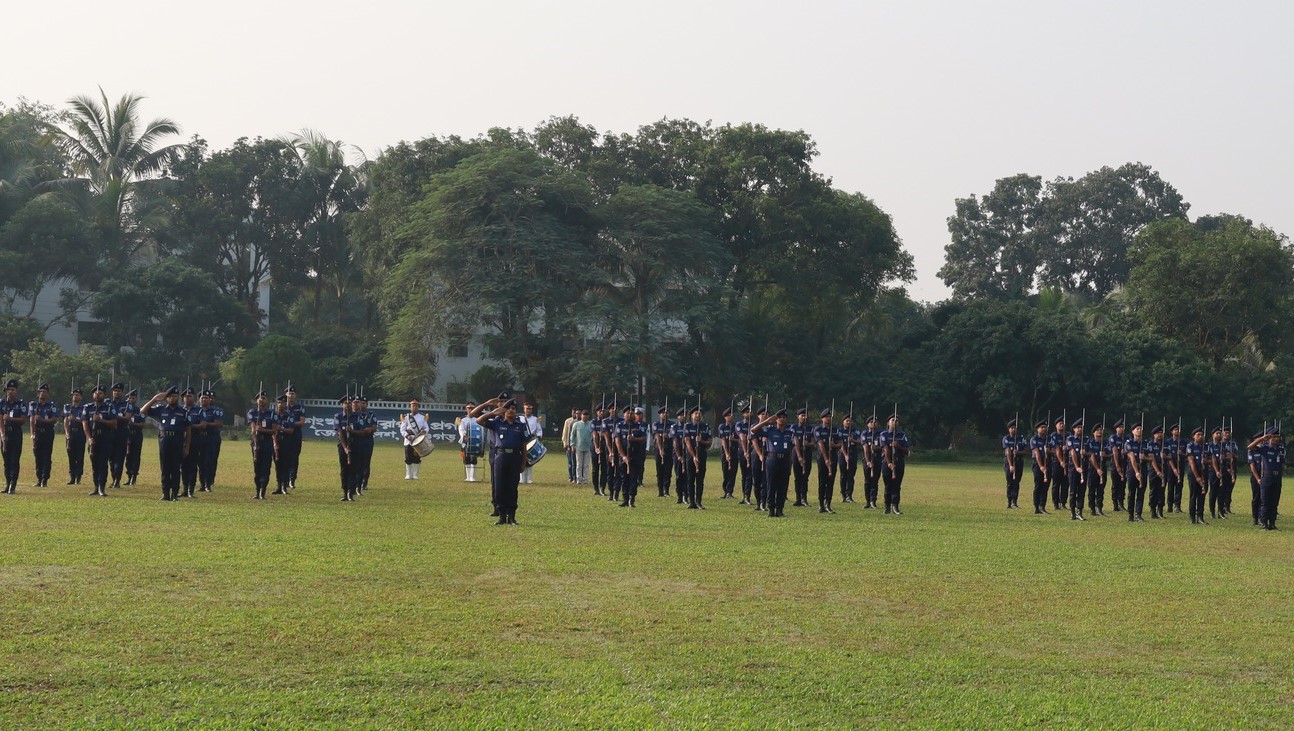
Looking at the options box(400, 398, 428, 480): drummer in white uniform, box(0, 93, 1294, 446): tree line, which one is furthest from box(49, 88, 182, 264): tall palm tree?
box(400, 398, 428, 480): drummer in white uniform

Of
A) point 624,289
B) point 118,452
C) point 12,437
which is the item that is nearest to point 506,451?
point 118,452

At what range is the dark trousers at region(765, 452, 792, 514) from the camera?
774 inches

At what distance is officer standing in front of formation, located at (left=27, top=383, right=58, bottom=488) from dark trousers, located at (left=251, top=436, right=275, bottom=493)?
3131 millimetres

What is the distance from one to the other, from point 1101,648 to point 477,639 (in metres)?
4.25

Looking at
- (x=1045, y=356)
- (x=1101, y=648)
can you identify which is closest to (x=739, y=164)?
(x=1045, y=356)

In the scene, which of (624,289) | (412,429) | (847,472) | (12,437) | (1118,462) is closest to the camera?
(12,437)

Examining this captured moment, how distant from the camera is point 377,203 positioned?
54.5 metres

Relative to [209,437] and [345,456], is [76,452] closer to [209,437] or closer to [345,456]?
[209,437]

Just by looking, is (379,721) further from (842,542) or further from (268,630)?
(842,542)

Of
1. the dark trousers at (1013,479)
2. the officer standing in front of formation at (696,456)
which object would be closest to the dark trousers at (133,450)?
the officer standing in front of formation at (696,456)

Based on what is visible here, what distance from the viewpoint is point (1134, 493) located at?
2206 cm

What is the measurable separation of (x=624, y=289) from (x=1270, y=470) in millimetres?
32452

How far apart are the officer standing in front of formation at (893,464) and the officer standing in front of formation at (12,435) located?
13194 millimetres

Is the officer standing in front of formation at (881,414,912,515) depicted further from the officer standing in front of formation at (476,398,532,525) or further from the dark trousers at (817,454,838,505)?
the officer standing in front of formation at (476,398,532,525)
